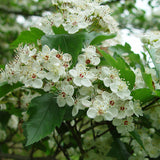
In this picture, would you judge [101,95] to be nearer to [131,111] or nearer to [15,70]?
[131,111]

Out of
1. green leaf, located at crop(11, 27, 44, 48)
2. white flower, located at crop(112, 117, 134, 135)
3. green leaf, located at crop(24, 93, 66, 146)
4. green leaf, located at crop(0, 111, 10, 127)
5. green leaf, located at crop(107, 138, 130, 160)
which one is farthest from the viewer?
green leaf, located at crop(0, 111, 10, 127)

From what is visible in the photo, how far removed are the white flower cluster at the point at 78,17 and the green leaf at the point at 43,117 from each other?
0.36 metres

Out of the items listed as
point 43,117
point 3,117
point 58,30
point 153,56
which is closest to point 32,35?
point 58,30

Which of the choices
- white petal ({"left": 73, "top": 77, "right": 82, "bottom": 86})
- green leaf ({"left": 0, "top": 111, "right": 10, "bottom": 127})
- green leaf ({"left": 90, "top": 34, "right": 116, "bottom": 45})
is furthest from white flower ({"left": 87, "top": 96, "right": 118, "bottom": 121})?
green leaf ({"left": 0, "top": 111, "right": 10, "bottom": 127})

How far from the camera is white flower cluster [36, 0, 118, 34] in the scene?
1033 mm

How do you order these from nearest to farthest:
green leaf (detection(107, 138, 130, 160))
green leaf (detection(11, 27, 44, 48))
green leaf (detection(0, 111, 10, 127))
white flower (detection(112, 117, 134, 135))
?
white flower (detection(112, 117, 134, 135))
green leaf (detection(11, 27, 44, 48))
green leaf (detection(107, 138, 130, 160))
green leaf (detection(0, 111, 10, 127))

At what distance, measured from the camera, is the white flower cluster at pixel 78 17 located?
1.03 meters

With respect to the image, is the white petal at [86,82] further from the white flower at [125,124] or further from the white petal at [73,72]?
the white flower at [125,124]

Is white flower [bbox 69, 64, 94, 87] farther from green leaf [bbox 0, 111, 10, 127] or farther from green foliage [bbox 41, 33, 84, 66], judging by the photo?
green leaf [bbox 0, 111, 10, 127]

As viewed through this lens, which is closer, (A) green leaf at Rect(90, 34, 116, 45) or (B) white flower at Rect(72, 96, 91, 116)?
(B) white flower at Rect(72, 96, 91, 116)

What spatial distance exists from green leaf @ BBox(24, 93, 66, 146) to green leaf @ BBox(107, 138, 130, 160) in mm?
532

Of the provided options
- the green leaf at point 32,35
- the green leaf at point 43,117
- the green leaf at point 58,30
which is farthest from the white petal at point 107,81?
the green leaf at point 32,35

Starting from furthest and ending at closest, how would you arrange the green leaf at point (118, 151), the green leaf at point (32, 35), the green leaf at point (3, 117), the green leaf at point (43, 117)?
the green leaf at point (3, 117) < the green leaf at point (118, 151) < the green leaf at point (32, 35) < the green leaf at point (43, 117)

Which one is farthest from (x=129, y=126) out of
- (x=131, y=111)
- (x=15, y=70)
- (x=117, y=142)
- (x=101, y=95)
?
(x=15, y=70)
